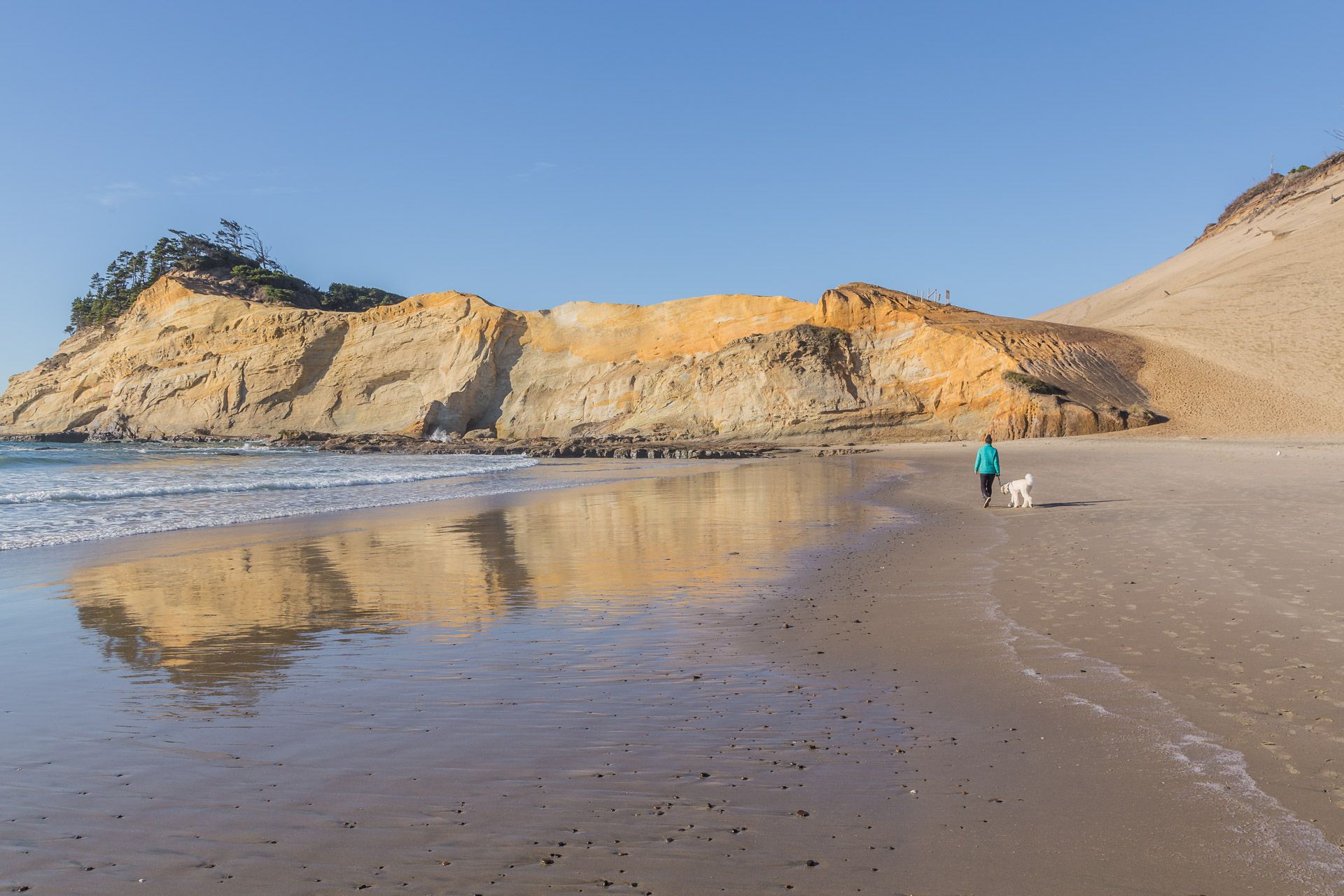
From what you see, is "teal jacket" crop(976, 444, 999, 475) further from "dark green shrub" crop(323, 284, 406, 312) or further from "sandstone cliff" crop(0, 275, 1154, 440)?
"dark green shrub" crop(323, 284, 406, 312)

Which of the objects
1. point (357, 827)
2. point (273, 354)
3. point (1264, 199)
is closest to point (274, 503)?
point (357, 827)

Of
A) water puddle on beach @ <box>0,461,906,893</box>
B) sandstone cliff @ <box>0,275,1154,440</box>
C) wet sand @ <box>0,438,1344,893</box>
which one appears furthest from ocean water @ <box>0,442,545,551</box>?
sandstone cliff @ <box>0,275,1154,440</box>

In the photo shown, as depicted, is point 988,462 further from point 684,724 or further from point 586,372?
point 586,372

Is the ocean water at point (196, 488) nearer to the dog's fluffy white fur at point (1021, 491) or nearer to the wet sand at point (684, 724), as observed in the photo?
the wet sand at point (684, 724)

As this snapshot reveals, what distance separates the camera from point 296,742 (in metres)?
3.46

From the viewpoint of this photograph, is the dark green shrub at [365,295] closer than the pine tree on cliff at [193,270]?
No

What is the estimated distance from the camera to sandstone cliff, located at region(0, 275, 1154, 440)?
34.0m

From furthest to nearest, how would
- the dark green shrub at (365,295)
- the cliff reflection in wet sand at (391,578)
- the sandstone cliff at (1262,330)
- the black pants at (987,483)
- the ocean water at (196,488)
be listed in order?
the dark green shrub at (365,295), the sandstone cliff at (1262,330), the black pants at (987,483), the ocean water at (196,488), the cliff reflection in wet sand at (391,578)

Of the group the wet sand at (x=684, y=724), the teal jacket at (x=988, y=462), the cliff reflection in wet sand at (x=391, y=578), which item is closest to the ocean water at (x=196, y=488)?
the cliff reflection in wet sand at (x=391, y=578)

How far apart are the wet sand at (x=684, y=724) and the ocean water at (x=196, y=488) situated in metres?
5.04

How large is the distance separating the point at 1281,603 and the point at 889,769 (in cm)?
398

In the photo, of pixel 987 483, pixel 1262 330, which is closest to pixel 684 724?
pixel 987 483

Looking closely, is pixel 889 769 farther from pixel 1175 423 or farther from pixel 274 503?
pixel 1175 423

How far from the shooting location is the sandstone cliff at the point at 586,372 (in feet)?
112
